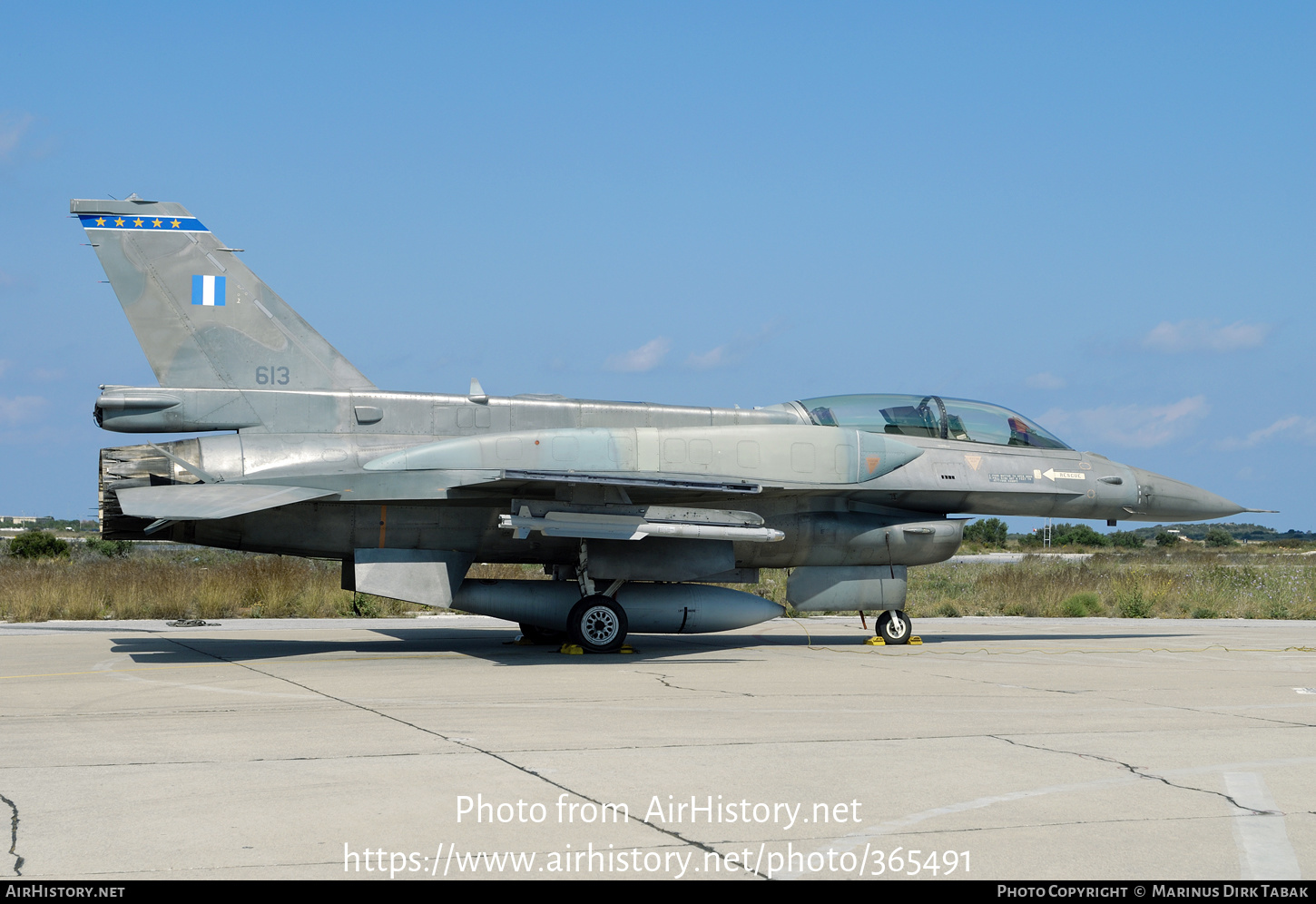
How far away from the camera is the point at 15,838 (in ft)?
16.1

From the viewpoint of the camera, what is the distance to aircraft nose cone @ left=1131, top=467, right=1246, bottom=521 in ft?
52.5

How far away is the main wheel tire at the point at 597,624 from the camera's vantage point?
1378cm

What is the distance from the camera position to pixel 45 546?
37750 millimetres

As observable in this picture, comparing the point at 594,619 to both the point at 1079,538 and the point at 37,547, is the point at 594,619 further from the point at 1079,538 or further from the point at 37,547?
the point at 1079,538

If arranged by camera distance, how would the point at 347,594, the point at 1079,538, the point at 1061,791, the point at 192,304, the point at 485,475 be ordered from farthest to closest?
the point at 1079,538, the point at 347,594, the point at 192,304, the point at 485,475, the point at 1061,791

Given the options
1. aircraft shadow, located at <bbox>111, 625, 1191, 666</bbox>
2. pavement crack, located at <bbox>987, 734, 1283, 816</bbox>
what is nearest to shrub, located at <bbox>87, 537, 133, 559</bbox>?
aircraft shadow, located at <bbox>111, 625, 1191, 666</bbox>

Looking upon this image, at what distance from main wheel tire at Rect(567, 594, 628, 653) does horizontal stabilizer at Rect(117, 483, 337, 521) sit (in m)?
3.47

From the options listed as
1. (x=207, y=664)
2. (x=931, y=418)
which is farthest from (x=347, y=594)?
(x=931, y=418)

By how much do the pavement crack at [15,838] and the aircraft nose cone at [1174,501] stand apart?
14578 mm

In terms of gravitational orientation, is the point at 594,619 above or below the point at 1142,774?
above

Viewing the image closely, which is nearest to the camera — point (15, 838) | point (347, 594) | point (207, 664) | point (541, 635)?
point (15, 838)

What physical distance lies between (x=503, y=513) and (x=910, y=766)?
7.75 m

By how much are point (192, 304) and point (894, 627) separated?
1025cm

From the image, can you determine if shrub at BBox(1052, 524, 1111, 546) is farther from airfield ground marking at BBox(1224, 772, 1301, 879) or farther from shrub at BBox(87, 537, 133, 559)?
airfield ground marking at BBox(1224, 772, 1301, 879)
